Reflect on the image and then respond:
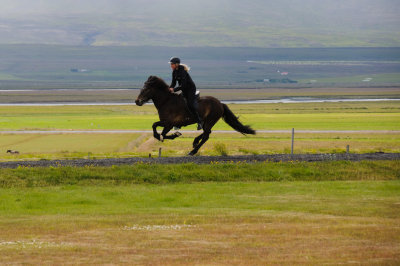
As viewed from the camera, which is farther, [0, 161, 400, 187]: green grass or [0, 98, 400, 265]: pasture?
[0, 161, 400, 187]: green grass

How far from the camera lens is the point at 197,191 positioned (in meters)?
20.9

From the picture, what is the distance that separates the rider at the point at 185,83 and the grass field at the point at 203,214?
9.53 ft

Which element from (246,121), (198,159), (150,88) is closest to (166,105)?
(150,88)

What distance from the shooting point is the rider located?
25.8 meters

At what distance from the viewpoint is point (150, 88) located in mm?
26000

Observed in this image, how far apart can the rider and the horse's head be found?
43cm

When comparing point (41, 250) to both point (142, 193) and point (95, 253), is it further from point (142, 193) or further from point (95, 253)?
point (142, 193)

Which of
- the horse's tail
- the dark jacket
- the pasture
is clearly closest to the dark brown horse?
the dark jacket

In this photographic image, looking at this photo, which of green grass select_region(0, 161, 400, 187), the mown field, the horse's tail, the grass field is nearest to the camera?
the grass field

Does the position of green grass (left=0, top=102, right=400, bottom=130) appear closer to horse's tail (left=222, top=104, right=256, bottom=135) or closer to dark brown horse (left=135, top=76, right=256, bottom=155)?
horse's tail (left=222, top=104, right=256, bottom=135)

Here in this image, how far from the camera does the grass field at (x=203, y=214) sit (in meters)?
11.7

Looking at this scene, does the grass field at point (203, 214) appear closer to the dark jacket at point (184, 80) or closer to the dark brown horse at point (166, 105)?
the dark brown horse at point (166, 105)

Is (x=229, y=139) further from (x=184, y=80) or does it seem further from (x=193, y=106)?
(x=184, y=80)

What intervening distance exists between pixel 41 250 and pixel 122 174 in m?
11.0
